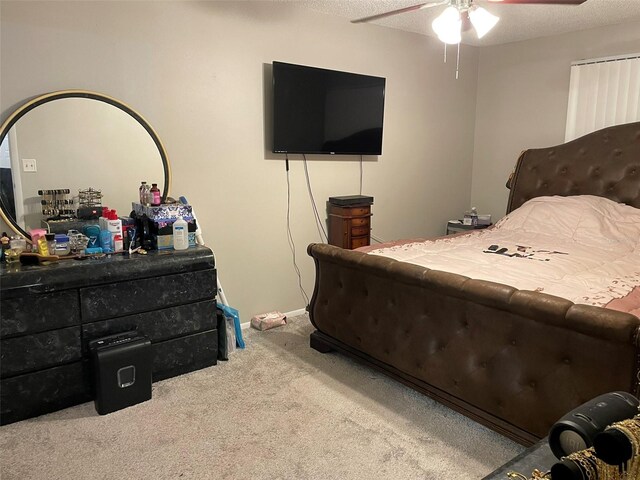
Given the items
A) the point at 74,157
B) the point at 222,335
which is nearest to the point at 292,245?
the point at 222,335

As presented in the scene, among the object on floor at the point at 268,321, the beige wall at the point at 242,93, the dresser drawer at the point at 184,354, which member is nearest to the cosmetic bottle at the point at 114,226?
the beige wall at the point at 242,93

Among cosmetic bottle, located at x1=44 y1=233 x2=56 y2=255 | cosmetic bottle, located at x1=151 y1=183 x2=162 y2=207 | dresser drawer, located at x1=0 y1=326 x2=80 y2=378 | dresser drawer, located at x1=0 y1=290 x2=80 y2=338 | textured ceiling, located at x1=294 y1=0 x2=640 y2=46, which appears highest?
textured ceiling, located at x1=294 y1=0 x2=640 y2=46

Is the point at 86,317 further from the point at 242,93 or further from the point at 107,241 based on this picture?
the point at 242,93

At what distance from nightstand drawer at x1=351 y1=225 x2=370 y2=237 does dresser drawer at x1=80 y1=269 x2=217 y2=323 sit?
144 centimetres

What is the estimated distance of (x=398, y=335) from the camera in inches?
104

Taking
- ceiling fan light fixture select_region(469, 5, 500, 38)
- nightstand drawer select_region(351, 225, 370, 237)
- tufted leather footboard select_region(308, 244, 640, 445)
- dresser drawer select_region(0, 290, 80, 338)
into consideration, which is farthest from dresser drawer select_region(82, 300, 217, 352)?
ceiling fan light fixture select_region(469, 5, 500, 38)

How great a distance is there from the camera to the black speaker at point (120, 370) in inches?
95.4

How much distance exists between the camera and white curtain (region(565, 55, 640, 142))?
3.91 metres

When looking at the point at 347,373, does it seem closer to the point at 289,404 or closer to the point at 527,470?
the point at 289,404

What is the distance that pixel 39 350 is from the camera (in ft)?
7.90

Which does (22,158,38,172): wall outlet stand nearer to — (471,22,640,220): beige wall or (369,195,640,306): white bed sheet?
(369,195,640,306): white bed sheet

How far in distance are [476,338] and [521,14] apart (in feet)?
9.28

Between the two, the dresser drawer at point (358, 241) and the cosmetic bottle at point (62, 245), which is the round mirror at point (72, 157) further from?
the dresser drawer at point (358, 241)

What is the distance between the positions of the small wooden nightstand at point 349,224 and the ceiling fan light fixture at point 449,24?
1.70 meters
